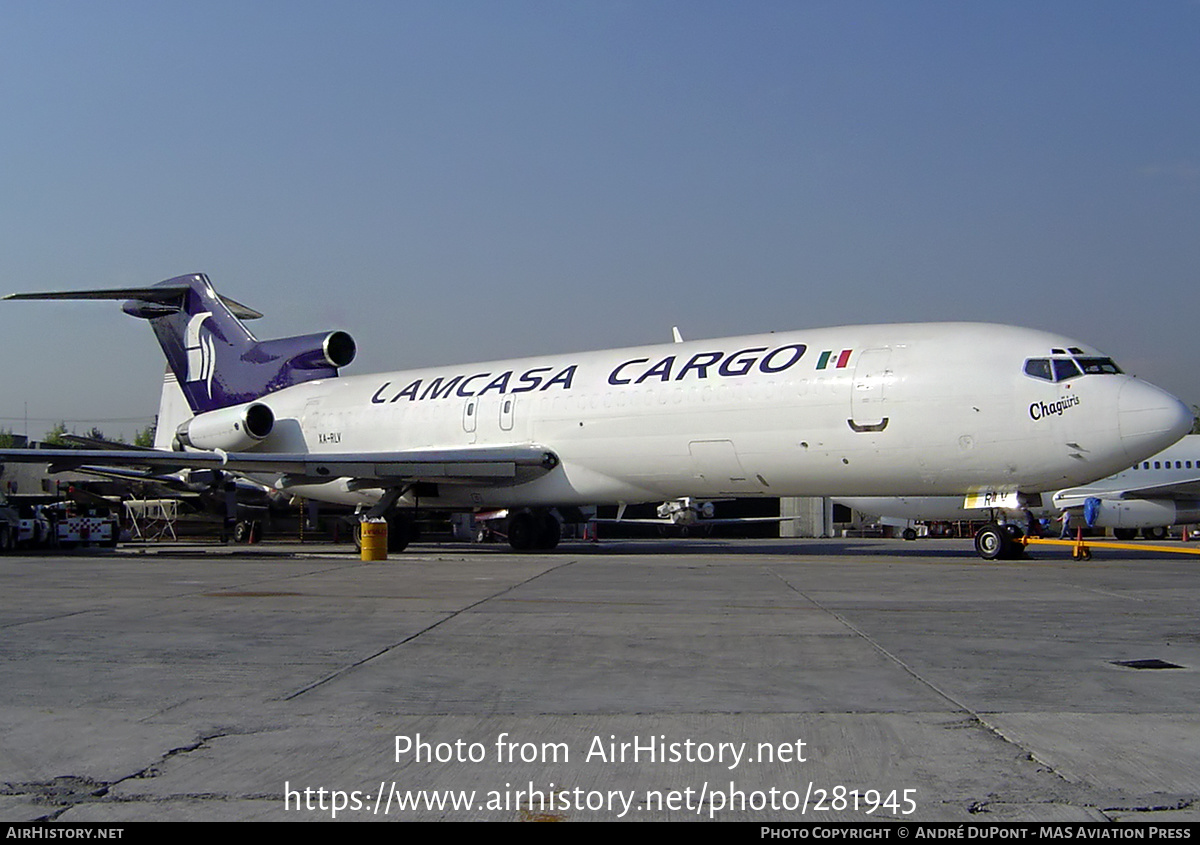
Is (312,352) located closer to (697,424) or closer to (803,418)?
(697,424)

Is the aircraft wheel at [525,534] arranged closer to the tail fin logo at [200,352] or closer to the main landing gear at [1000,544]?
the main landing gear at [1000,544]

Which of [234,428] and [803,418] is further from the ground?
[234,428]

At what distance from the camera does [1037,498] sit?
19.4 m

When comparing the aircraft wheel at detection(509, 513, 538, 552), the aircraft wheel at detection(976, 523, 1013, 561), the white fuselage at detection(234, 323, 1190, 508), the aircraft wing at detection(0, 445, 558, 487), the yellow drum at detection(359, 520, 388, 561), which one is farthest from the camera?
the aircraft wheel at detection(509, 513, 538, 552)

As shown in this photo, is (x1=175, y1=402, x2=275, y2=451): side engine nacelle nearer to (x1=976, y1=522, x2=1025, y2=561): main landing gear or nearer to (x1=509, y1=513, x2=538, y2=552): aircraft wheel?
(x1=509, y1=513, x2=538, y2=552): aircraft wheel

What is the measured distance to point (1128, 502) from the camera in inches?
1276

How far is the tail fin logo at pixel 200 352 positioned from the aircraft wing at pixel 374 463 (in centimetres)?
738

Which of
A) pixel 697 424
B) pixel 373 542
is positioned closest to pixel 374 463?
pixel 373 542

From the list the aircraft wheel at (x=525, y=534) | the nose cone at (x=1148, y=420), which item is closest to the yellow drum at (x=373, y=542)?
the aircraft wheel at (x=525, y=534)

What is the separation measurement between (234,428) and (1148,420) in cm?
2129

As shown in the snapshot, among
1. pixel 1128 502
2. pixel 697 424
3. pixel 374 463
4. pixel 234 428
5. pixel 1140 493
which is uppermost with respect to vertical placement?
pixel 234 428

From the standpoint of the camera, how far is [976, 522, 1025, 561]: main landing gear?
18.4 m

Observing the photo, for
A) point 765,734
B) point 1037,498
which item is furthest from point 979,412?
point 765,734

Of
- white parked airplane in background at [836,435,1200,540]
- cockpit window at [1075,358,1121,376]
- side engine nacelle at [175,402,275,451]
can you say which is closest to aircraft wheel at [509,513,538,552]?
side engine nacelle at [175,402,275,451]
